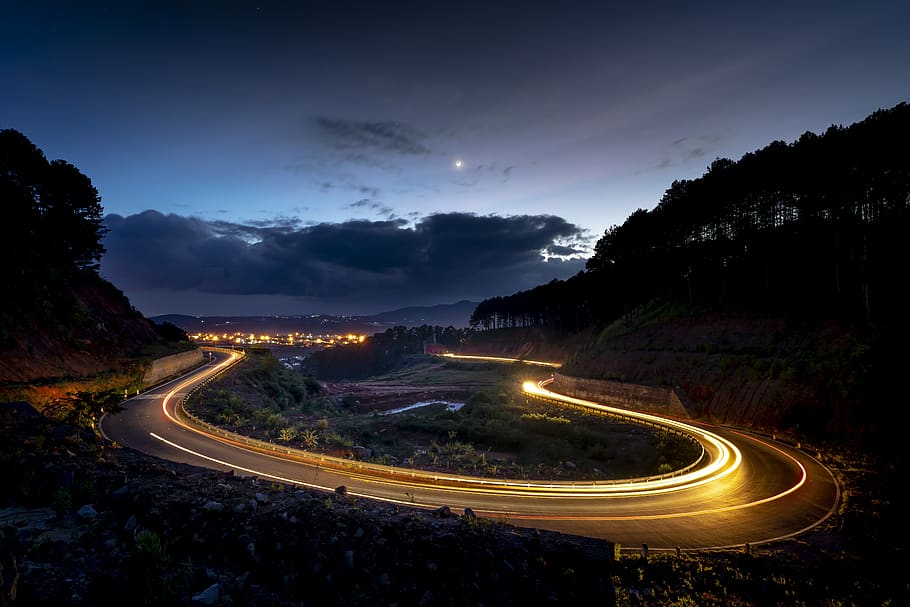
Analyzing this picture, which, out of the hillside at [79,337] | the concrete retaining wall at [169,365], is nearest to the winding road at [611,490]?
the hillside at [79,337]

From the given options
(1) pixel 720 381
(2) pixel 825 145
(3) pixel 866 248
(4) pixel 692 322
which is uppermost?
(2) pixel 825 145

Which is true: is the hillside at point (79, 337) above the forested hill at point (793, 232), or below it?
below

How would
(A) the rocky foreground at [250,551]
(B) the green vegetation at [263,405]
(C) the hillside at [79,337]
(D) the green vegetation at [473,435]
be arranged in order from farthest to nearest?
1. (B) the green vegetation at [263,405]
2. (D) the green vegetation at [473,435]
3. (C) the hillside at [79,337]
4. (A) the rocky foreground at [250,551]

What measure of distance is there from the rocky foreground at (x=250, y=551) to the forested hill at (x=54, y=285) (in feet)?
78.3

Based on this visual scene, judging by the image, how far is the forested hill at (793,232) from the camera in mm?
35812

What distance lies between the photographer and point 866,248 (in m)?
35.9

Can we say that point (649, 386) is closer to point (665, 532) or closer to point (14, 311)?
point (665, 532)

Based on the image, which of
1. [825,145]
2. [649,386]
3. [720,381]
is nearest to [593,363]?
[649,386]

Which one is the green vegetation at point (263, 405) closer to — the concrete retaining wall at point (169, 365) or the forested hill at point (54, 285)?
the concrete retaining wall at point (169, 365)

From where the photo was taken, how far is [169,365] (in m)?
50.3

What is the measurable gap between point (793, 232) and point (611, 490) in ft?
130

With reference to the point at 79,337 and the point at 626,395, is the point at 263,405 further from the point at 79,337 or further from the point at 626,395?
the point at 626,395

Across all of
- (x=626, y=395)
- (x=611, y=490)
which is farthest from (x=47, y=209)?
(x=626, y=395)

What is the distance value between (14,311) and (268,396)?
2452cm
